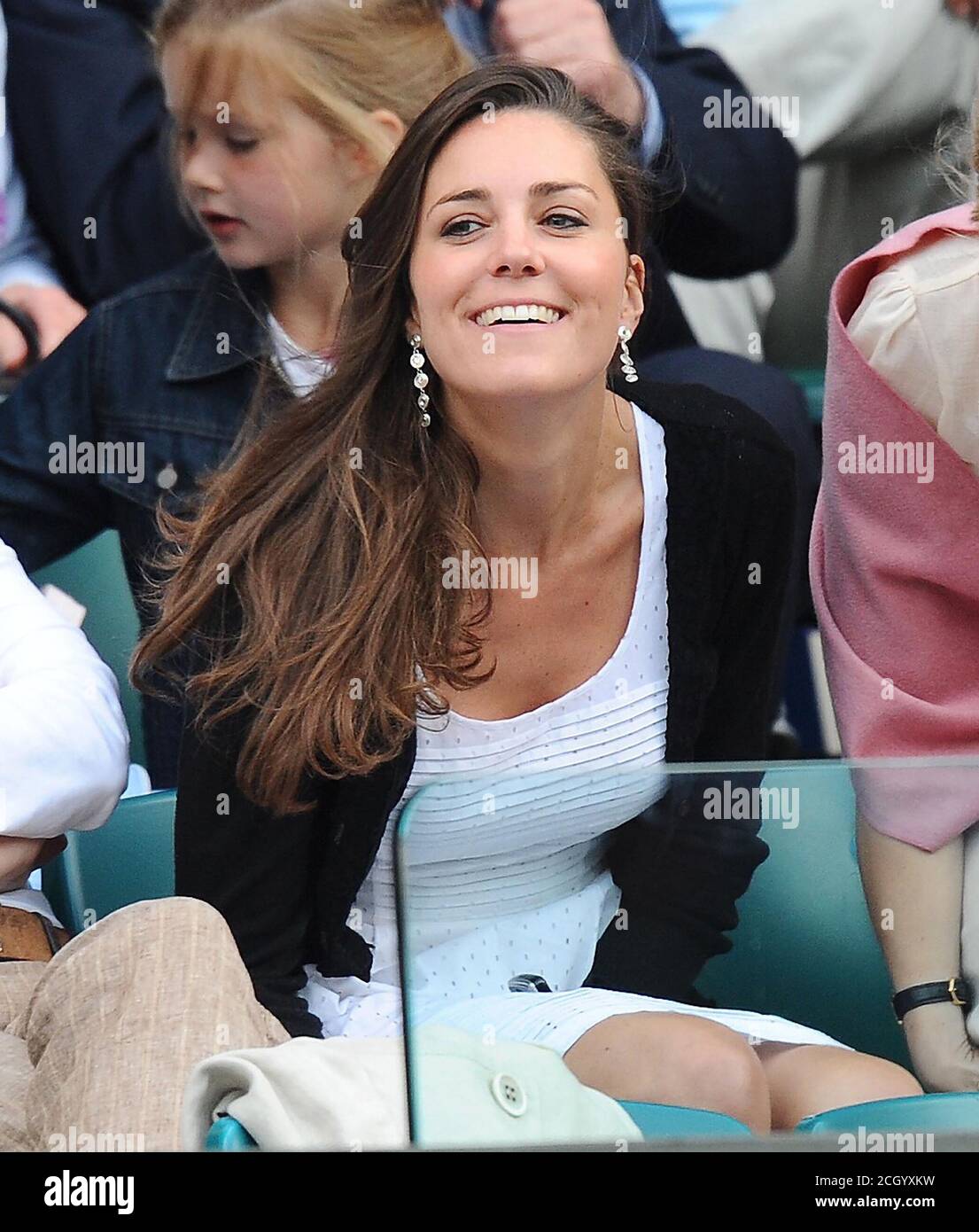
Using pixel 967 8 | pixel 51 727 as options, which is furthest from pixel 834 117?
pixel 51 727

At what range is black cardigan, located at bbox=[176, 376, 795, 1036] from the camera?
4.86 feet

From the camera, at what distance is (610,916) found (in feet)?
4.81

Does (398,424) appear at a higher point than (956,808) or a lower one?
higher

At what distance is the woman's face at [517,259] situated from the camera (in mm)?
2057

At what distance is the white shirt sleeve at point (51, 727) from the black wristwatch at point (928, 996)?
936 mm

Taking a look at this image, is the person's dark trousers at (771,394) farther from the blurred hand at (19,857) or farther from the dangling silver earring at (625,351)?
the blurred hand at (19,857)

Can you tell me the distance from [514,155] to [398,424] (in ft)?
1.07

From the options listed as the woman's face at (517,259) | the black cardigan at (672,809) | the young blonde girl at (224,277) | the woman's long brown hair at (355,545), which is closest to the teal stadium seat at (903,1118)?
the black cardigan at (672,809)

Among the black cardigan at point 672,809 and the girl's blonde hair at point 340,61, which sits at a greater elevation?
the girl's blonde hair at point 340,61

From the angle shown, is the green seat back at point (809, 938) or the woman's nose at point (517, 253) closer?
the green seat back at point (809, 938)

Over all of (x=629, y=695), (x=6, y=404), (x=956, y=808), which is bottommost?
(x=956, y=808)

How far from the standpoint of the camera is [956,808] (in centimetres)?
164
